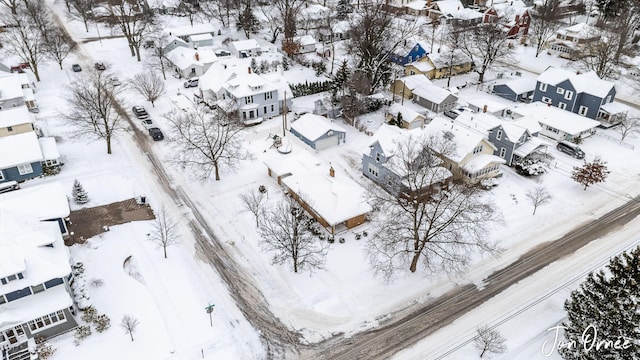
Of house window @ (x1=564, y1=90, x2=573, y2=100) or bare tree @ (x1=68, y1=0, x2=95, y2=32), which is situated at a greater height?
bare tree @ (x1=68, y1=0, x2=95, y2=32)

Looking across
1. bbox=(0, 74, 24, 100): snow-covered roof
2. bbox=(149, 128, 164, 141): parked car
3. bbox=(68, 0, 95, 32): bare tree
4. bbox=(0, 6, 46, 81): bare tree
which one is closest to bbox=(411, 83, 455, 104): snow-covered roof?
bbox=(149, 128, 164, 141): parked car

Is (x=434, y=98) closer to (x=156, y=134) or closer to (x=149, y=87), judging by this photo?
(x=156, y=134)

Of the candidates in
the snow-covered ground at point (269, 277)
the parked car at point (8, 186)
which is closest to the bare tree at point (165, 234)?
the snow-covered ground at point (269, 277)

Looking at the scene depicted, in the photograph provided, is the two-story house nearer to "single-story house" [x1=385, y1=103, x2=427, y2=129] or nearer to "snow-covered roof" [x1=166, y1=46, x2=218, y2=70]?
"single-story house" [x1=385, y1=103, x2=427, y2=129]

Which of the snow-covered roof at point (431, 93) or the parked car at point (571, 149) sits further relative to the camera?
the snow-covered roof at point (431, 93)

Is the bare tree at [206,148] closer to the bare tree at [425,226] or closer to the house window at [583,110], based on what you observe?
the bare tree at [425,226]

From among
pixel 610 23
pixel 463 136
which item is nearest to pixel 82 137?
pixel 463 136

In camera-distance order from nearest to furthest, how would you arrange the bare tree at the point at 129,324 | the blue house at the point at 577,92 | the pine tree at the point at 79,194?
the bare tree at the point at 129,324 < the pine tree at the point at 79,194 < the blue house at the point at 577,92
